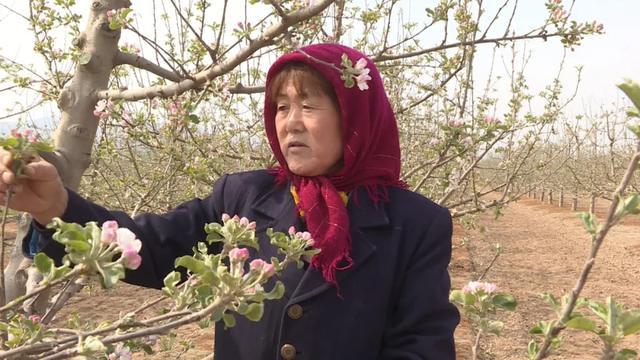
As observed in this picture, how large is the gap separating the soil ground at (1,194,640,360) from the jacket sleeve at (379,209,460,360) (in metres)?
1.50

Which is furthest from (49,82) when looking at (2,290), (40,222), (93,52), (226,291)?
(226,291)

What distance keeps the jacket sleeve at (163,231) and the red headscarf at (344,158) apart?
0.84 feet

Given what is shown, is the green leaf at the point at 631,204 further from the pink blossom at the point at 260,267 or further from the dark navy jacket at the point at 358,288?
the dark navy jacket at the point at 358,288

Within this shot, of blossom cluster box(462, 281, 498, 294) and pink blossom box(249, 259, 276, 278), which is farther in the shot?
blossom cluster box(462, 281, 498, 294)

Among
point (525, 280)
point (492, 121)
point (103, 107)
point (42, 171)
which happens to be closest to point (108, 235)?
point (42, 171)

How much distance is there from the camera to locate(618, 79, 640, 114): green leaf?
2.16 ft

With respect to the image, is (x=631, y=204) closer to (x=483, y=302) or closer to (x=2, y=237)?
(x=483, y=302)

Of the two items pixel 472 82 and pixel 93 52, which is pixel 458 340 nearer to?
pixel 472 82

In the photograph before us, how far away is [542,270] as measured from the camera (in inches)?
379

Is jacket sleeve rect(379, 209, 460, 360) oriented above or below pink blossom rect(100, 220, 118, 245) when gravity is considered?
below

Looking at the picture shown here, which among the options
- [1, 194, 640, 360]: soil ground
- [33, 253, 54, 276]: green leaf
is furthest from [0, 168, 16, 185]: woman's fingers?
[1, 194, 640, 360]: soil ground

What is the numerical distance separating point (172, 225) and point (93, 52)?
592mm

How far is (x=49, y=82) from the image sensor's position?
216 cm

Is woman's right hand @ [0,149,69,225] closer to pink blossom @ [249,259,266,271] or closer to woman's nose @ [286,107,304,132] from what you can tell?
pink blossom @ [249,259,266,271]
